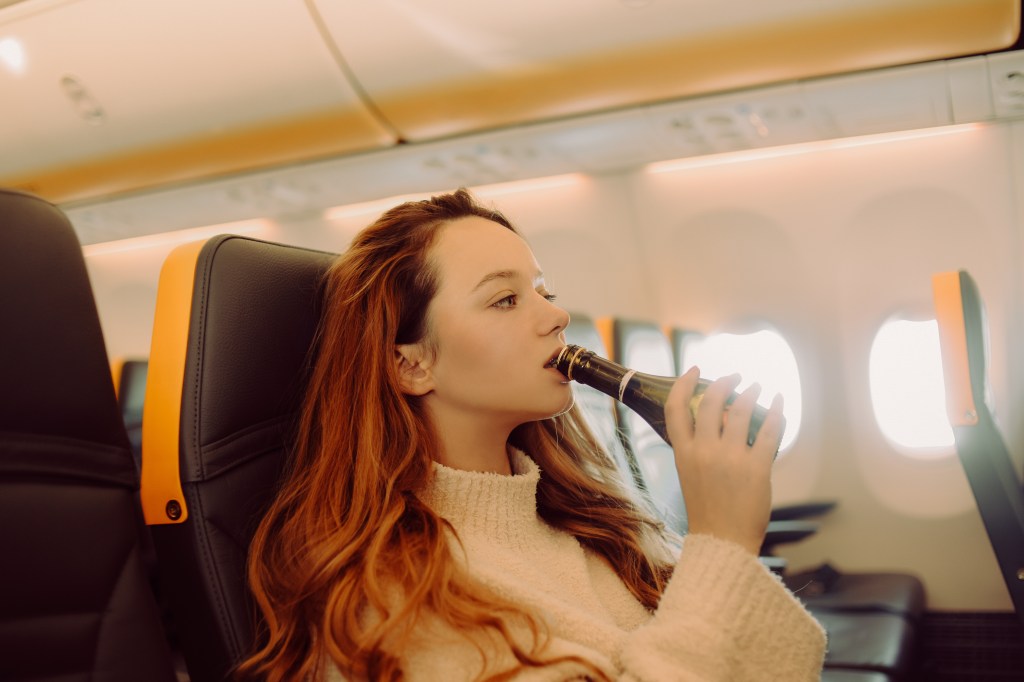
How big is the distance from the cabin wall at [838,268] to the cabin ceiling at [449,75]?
53cm

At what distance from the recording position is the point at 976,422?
80.9 inches

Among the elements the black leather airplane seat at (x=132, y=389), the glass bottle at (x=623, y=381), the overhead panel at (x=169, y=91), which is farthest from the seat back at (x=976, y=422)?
the black leather airplane seat at (x=132, y=389)

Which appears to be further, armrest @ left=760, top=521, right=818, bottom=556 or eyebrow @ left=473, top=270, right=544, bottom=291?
armrest @ left=760, top=521, right=818, bottom=556

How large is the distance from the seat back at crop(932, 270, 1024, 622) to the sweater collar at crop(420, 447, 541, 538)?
1208 millimetres

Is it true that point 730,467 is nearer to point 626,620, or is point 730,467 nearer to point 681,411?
point 681,411

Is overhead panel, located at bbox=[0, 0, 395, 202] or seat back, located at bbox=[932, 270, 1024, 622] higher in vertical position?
overhead panel, located at bbox=[0, 0, 395, 202]

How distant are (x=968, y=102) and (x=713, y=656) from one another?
2.83 m

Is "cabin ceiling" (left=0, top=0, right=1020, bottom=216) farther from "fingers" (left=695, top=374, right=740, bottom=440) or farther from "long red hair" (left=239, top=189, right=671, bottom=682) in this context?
"fingers" (left=695, top=374, right=740, bottom=440)

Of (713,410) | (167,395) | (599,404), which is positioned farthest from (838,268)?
(167,395)

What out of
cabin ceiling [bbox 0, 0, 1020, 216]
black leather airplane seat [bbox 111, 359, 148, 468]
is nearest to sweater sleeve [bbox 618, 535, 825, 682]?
cabin ceiling [bbox 0, 0, 1020, 216]

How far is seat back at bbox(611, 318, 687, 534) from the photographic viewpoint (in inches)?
111

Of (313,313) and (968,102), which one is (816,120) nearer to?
(968,102)

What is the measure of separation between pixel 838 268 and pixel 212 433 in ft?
11.7

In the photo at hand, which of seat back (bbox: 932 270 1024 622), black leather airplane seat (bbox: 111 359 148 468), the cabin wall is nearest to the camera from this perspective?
seat back (bbox: 932 270 1024 622)
